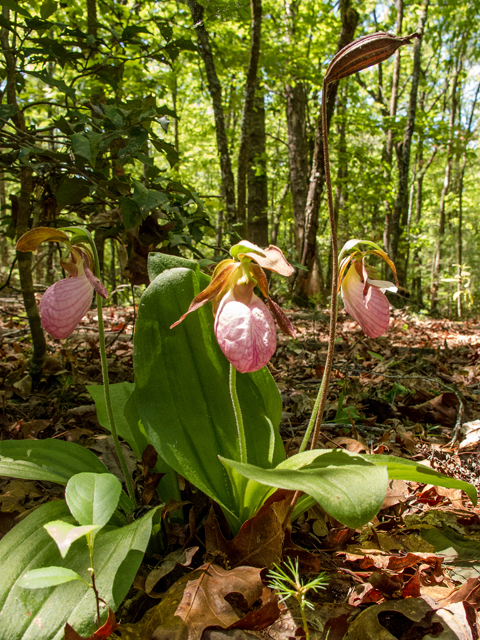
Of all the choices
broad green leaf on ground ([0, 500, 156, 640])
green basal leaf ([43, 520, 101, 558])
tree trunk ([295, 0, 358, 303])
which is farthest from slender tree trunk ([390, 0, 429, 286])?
green basal leaf ([43, 520, 101, 558])

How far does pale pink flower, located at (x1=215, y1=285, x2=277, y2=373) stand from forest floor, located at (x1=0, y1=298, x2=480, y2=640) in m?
0.59

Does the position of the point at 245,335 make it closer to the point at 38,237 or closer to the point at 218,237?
the point at 38,237

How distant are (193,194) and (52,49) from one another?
1056 millimetres

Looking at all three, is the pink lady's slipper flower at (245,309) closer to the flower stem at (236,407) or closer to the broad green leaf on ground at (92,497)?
the flower stem at (236,407)

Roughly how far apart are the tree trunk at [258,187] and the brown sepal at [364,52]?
6.56 m

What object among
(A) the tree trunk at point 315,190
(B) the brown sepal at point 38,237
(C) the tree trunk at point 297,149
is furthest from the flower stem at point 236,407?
(C) the tree trunk at point 297,149

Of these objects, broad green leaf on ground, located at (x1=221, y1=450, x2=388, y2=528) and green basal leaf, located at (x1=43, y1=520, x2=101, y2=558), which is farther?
broad green leaf on ground, located at (x1=221, y1=450, x2=388, y2=528)

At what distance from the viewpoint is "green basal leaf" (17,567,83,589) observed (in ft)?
2.46

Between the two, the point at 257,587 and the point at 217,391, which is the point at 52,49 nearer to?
the point at 217,391

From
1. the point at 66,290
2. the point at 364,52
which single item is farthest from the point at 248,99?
the point at 66,290

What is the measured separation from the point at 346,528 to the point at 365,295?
2.59 feet

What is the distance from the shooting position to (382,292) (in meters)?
1.26

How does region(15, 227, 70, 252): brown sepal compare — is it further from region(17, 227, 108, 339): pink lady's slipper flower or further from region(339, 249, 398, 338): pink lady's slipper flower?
region(339, 249, 398, 338): pink lady's slipper flower

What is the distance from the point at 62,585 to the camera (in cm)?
98
